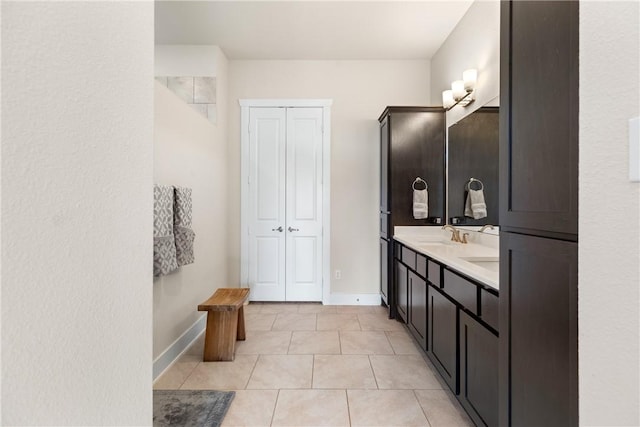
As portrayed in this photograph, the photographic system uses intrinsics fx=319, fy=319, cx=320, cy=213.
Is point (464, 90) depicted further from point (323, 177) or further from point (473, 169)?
point (323, 177)

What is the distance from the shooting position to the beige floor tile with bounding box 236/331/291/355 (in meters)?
2.64

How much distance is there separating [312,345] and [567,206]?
2344mm

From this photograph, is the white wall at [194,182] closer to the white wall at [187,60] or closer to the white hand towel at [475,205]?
the white wall at [187,60]

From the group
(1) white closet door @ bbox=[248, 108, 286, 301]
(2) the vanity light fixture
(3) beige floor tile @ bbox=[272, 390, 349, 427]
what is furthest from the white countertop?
(1) white closet door @ bbox=[248, 108, 286, 301]

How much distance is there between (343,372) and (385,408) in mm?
455

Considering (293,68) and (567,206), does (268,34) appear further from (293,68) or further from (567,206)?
(567,206)

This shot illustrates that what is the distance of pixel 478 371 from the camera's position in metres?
1.55

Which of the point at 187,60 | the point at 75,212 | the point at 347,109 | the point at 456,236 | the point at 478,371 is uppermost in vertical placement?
the point at 187,60

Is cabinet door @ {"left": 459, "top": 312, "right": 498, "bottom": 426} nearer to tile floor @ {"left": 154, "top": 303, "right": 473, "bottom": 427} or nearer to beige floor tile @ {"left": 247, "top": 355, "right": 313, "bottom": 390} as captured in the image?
tile floor @ {"left": 154, "top": 303, "right": 473, "bottom": 427}

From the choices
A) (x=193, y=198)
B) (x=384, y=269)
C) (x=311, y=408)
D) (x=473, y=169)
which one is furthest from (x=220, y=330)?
(x=473, y=169)

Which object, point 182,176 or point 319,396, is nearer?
point 319,396

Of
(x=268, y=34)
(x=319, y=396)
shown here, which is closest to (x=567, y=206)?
(x=319, y=396)

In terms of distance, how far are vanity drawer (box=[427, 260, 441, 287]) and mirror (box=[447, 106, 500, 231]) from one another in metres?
0.58

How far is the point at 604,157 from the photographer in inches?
27.4
